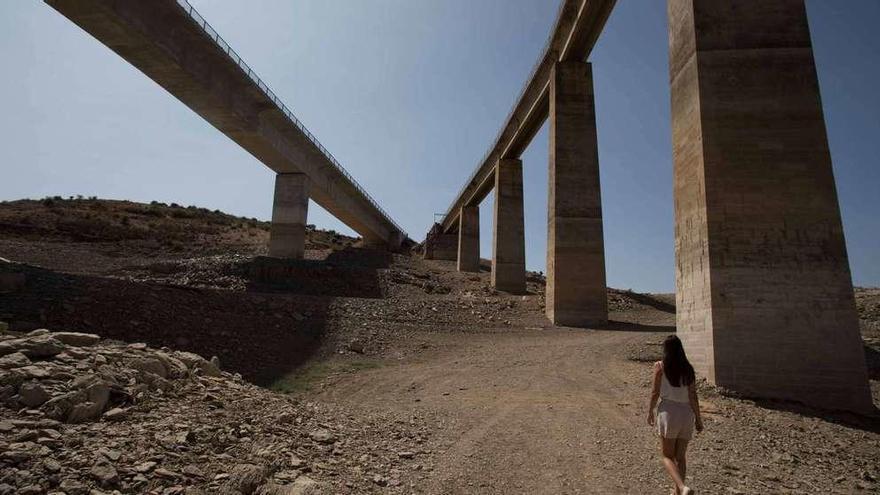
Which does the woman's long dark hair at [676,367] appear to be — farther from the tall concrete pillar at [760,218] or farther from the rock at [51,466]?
the tall concrete pillar at [760,218]

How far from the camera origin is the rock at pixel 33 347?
478 centimetres

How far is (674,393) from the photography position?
13.9ft

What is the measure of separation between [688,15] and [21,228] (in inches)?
1677

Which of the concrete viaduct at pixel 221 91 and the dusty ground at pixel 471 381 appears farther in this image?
the concrete viaduct at pixel 221 91

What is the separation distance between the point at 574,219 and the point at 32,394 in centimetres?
1915

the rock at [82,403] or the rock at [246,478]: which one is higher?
the rock at [82,403]

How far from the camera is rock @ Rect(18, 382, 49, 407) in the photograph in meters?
4.03

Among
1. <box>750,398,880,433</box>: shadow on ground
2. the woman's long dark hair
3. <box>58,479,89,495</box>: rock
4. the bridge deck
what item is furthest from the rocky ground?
the bridge deck

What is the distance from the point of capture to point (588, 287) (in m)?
20.2

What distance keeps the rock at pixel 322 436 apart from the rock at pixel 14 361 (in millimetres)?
2980

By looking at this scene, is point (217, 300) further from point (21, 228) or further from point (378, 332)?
point (21, 228)

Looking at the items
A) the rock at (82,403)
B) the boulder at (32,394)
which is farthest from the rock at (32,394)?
the rock at (82,403)

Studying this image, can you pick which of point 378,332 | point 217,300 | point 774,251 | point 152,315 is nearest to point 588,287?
point 378,332

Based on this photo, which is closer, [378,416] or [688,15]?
[378,416]
